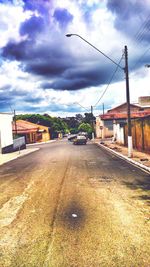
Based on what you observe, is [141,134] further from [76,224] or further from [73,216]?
[76,224]

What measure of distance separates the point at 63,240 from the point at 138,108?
68.8 m

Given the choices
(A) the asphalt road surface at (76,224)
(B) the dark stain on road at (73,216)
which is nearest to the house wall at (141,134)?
(A) the asphalt road surface at (76,224)

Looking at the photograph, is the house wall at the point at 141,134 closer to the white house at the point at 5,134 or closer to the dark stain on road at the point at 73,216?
the dark stain on road at the point at 73,216

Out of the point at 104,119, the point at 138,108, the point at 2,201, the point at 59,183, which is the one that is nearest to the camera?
the point at 2,201

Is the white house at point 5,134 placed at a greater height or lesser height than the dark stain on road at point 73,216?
greater

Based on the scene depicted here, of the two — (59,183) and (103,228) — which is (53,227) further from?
(59,183)

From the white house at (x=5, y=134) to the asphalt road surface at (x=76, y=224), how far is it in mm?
25004

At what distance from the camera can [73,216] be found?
6633mm

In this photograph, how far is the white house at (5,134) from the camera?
34894mm

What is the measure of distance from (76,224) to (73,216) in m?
0.57

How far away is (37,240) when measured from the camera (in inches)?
207

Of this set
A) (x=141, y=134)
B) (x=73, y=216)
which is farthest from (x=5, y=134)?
(x=73, y=216)

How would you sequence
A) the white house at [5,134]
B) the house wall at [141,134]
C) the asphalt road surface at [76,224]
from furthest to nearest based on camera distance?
1. the white house at [5,134]
2. the house wall at [141,134]
3. the asphalt road surface at [76,224]

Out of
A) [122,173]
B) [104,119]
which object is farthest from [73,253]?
[104,119]
